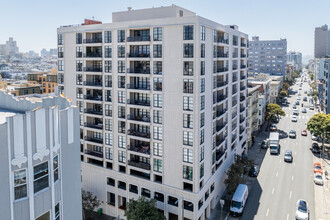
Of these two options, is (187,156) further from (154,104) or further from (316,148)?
(316,148)

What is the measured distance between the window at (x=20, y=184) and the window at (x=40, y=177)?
586 millimetres

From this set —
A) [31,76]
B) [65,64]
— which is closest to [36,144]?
[65,64]

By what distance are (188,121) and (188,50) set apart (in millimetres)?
9829

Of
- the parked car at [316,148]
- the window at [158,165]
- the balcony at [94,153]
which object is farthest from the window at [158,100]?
the parked car at [316,148]

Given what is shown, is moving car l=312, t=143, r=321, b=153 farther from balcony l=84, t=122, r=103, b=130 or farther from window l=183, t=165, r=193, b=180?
balcony l=84, t=122, r=103, b=130

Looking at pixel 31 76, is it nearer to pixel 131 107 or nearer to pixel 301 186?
pixel 131 107

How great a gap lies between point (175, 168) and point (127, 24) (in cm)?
2282

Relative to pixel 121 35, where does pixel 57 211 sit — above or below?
below

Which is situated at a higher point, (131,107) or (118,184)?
(131,107)

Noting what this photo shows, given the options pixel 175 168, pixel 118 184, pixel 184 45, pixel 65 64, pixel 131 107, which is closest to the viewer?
pixel 184 45

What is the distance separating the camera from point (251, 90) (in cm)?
8481

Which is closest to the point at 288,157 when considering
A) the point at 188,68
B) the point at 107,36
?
the point at 188,68

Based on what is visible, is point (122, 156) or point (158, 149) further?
point (122, 156)

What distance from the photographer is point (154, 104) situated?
143ft
